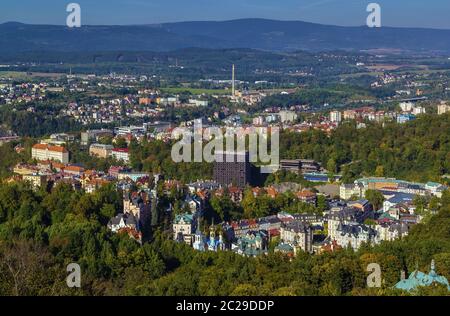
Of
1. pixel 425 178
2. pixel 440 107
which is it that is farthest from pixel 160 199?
pixel 440 107

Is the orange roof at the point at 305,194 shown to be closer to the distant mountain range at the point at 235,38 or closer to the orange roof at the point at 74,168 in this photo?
the orange roof at the point at 74,168

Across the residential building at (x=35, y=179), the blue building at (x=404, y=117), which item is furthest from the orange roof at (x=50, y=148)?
the blue building at (x=404, y=117)

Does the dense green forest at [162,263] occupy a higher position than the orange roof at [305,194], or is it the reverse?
the dense green forest at [162,263]

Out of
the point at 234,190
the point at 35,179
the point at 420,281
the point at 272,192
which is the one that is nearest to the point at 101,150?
the point at 35,179

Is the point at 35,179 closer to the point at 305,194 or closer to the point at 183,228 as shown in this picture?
the point at 183,228

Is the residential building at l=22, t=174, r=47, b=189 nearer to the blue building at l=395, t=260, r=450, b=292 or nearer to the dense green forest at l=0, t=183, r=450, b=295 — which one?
the dense green forest at l=0, t=183, r=450, b=295
